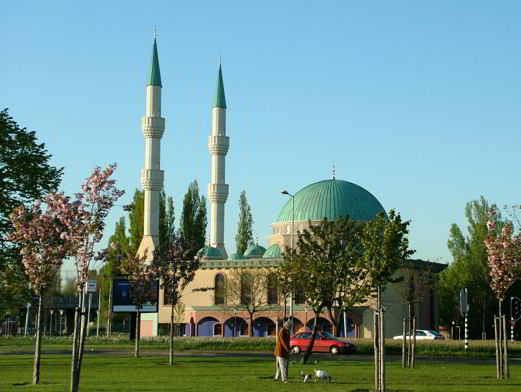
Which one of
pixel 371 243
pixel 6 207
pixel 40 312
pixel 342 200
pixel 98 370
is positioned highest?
pixel 342 200

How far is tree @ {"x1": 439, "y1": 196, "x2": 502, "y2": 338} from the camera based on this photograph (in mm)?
75625

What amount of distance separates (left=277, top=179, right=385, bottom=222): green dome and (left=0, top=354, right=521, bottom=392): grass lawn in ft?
151

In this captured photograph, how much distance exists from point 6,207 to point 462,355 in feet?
77.4

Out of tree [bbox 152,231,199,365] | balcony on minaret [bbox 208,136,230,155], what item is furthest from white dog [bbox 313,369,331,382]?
balcony on minaret [bbox 208,136,230,155]

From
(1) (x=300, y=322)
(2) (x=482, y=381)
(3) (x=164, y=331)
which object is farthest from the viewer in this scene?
(3) (x=164, y=331)

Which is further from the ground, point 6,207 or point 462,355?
point 6,207

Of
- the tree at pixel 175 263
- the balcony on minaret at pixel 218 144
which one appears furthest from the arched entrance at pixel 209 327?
the tree at pixel 175 263

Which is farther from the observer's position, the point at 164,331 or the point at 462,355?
the point at 164,331

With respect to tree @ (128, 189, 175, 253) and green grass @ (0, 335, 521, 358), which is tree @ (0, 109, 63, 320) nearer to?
green grass @ (0, 335, 521, 358)

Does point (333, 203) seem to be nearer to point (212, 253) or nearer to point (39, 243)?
point (212, 253)

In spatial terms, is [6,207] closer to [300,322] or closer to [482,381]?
[482,381]

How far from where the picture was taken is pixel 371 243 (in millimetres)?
22844

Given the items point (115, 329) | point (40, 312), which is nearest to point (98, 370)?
point (40, 312)

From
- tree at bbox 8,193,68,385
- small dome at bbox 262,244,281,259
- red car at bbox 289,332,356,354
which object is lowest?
red car at bbox 289,332,356,354
